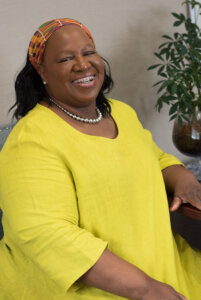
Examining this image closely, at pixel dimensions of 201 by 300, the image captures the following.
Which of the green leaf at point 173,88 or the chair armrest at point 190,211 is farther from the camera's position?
the green leaf at point 173,88

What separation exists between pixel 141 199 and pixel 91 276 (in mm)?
277

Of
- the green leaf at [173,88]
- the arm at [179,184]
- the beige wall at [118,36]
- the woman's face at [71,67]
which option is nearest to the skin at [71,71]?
the woman's face at [71,67]

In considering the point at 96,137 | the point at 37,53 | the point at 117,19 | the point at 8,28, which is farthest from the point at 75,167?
the point at 117,19

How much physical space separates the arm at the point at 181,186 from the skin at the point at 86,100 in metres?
0.04

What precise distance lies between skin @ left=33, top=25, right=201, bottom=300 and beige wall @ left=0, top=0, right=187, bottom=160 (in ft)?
1.88

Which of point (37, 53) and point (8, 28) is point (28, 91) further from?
point (8, 28)

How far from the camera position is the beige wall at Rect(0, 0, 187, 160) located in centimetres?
162

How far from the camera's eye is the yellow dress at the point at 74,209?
930 millimetres

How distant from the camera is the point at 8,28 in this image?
160 cm

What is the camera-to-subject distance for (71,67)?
1.06 meters

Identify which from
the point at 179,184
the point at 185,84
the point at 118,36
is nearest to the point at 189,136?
the point at 185,84

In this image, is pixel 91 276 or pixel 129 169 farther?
pixel 129 169

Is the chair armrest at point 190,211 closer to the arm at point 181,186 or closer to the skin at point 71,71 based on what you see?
the arm at point 181,186

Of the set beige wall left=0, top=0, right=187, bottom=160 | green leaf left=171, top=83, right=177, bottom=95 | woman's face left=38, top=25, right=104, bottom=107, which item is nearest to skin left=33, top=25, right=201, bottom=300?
woman's face left=38, top=25, right=104, bottom=107
